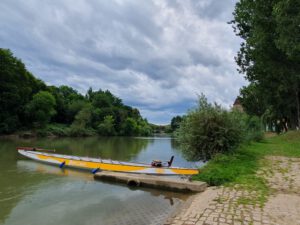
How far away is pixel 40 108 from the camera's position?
59875 millimetres

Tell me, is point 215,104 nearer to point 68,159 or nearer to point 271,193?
point 271,193

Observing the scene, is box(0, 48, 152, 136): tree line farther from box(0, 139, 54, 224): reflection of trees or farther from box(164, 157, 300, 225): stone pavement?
box(164, 157, 300, 225): stone pavement

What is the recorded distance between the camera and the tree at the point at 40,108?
5812 cm

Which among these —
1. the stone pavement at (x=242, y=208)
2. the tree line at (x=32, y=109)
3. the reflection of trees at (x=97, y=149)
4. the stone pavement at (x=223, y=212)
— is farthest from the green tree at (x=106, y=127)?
the stone pavement at (x=223, y=212)

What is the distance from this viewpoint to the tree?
191 ft

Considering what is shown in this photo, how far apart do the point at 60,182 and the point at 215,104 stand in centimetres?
907

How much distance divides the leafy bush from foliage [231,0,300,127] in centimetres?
544

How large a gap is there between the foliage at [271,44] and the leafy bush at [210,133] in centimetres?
544

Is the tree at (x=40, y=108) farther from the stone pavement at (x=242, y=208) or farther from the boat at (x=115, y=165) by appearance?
the stone pavement at (x=242, y=208)

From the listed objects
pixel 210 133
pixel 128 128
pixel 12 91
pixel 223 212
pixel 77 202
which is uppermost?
pixel 12 91

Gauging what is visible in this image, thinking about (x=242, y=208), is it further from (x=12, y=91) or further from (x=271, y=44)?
(x=12, y=91)

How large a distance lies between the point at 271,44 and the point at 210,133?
9.76m

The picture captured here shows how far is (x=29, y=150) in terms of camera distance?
70.8 ft

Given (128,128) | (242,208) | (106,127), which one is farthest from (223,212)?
(128,128)
